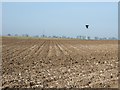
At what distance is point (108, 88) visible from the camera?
438 inches

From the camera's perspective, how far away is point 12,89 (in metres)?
11.0

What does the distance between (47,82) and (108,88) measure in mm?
2681

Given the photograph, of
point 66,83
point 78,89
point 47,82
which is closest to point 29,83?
point 47,82

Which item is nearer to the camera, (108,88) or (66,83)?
(108,88)

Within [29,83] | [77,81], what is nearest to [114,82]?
[77,81]

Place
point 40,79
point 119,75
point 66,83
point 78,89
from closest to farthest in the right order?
point 78,89 < point 66,83 < point 40,79 < point 119,75

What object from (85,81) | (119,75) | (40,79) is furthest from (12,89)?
(119,75)

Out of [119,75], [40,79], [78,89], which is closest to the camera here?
[78,89]

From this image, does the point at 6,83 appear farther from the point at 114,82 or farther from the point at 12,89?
the point at 114,82

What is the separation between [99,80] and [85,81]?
68 centimetres

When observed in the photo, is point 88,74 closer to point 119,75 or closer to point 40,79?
point 119,75

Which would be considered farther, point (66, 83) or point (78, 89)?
point (66, 83)

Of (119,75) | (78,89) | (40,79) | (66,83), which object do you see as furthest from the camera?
(119,75)

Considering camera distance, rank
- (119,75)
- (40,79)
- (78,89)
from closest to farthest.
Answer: (78,89)
(40,79)
(119,75)
